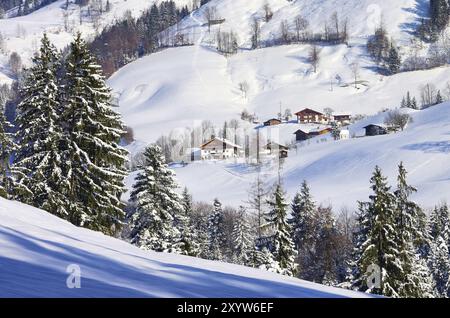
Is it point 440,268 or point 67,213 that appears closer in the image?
point 67,213

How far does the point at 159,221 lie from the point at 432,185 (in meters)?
43.7

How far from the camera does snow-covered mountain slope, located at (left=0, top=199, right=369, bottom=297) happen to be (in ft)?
17.5

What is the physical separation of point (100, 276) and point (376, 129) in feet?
295

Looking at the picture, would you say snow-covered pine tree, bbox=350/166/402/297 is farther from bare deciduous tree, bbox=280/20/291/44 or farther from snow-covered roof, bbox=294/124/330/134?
bare deciduous tree, bbox=280/20/291/44

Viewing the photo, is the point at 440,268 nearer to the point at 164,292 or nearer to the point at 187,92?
the point at 164,292

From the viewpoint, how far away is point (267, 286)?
7070 mm

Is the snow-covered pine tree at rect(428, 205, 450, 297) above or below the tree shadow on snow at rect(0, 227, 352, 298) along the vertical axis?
below

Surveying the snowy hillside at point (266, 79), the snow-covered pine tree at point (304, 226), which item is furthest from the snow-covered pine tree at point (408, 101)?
the snow-covered pine tree at point (304, 226)

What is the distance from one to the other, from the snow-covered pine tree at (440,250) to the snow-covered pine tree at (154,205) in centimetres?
2433

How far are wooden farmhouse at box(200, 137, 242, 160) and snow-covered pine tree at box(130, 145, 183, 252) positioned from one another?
69.3 meters

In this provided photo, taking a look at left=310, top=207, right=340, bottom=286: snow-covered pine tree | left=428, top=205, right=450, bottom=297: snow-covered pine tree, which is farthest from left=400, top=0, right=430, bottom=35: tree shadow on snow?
left=310, top=207, right=340, bottom=286: snow-covered pine tree

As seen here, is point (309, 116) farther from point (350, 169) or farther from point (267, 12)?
point (267, 12)

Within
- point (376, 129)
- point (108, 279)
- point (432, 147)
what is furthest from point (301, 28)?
point (108, 279)
